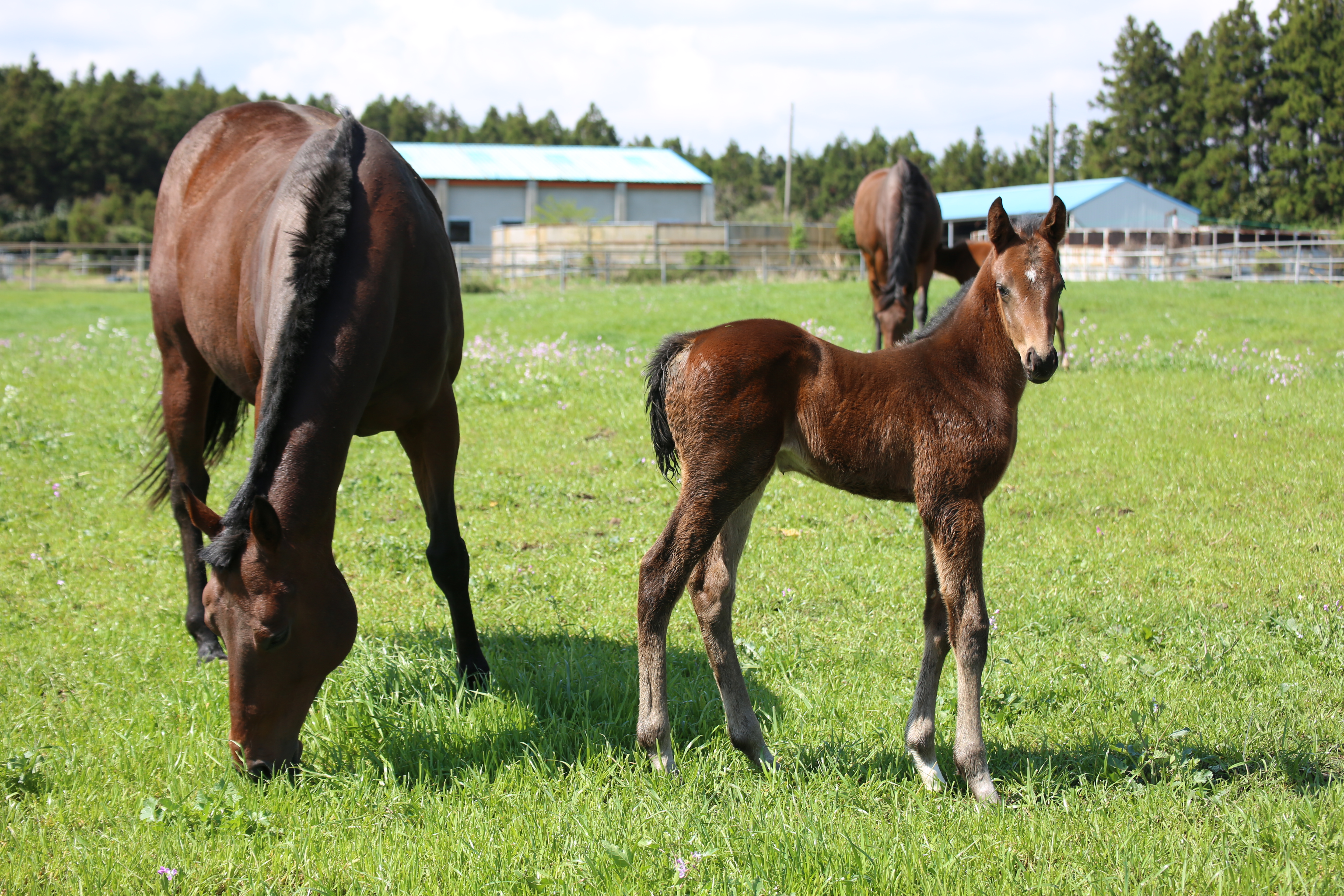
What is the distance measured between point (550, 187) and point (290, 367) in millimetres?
50709

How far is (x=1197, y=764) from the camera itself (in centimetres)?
335

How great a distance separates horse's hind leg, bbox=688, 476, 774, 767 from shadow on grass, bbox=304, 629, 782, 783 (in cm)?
29

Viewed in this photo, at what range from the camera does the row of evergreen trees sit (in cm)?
5600

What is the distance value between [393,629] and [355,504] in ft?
8.12

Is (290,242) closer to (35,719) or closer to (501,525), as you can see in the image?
(35,719)

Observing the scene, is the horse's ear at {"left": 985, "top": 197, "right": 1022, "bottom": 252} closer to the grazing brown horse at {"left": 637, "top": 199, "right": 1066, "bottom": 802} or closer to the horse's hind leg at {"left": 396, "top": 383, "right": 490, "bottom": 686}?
the grazing brown horse at {"left": 637, "top": 199, "right": 1066, "bottom": 802}

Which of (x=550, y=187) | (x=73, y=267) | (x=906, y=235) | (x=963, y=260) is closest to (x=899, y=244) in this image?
(x=906, y=235)

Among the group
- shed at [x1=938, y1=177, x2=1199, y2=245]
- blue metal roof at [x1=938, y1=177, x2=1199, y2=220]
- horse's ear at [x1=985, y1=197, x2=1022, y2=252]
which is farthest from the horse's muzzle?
shed at [x1=938, y1=177, x2=1199, y2=245]

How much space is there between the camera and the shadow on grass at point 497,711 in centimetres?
353

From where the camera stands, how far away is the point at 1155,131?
66312mm

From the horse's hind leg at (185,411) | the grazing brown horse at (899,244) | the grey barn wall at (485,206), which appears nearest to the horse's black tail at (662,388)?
the horse's hind leg at (185,411)

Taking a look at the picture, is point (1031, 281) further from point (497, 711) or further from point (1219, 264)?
point (1219, 264)

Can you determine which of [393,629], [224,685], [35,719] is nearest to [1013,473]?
[393,629]

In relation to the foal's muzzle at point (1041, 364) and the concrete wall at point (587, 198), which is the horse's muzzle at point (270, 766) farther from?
the concrete wall at point (587, 198)
